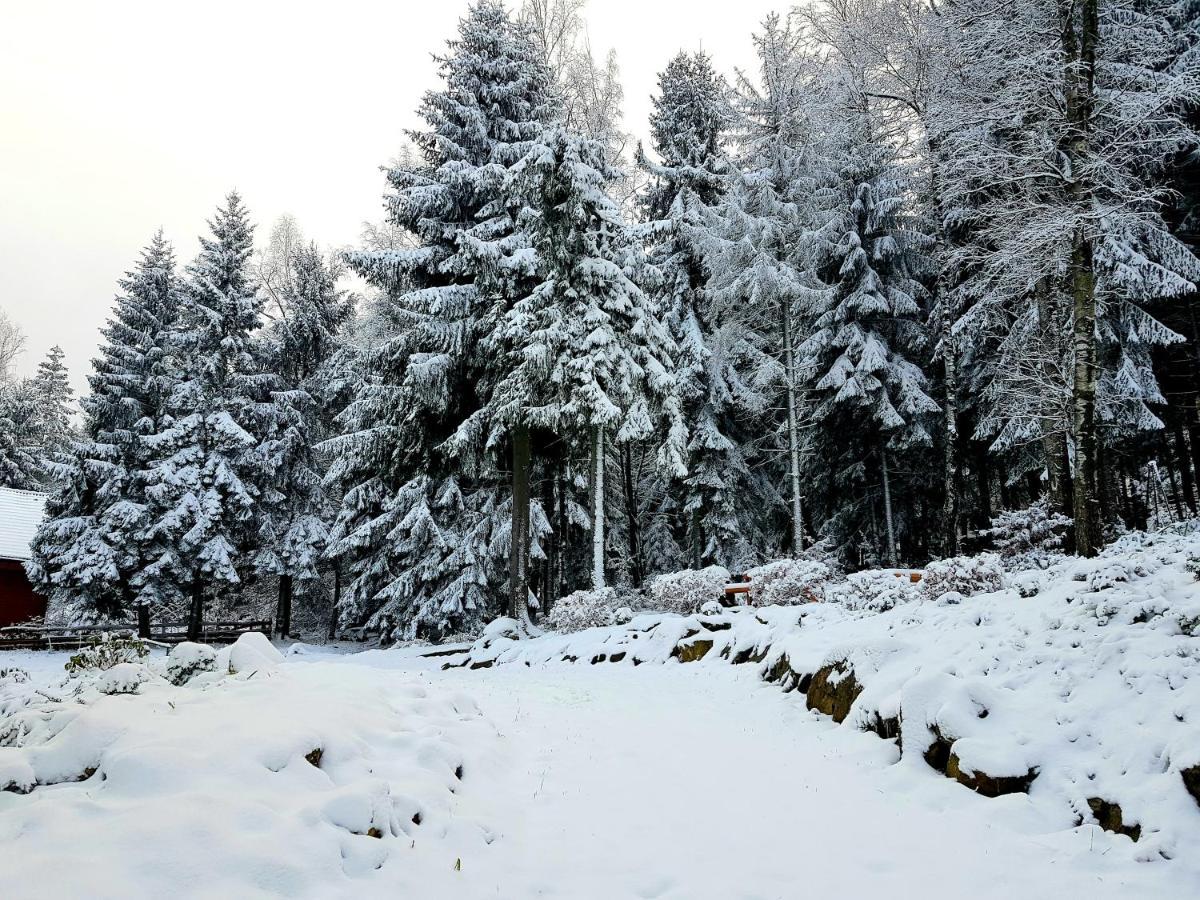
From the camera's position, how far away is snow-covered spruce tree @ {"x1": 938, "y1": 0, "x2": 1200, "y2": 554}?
8086mm

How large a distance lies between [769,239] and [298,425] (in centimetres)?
1639

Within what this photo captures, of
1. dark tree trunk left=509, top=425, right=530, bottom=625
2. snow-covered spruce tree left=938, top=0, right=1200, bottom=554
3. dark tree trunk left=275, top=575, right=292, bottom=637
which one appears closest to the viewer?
snow-covered spruce tree left=938, top=0, right=1200, bottom=554

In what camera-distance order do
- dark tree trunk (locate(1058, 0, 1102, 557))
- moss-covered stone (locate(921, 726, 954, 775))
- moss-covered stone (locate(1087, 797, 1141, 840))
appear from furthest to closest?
dark tree trunk (locate(1058, 0, 1102, 557))
moss-covered stone (locate(921, 726, 954, 775))
moss-covered stone (locate(1087, 797, 1141, 840))

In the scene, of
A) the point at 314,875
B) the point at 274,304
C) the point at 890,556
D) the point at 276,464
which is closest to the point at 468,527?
the point at 276,464

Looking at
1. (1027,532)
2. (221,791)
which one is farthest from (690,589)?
(221,791)

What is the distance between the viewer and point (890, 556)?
17.3 m

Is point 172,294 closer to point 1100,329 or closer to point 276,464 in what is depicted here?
point 276,464

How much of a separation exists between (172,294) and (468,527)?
14934 mm

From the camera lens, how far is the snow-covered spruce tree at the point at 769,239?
1673 cm

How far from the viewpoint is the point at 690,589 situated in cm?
1254

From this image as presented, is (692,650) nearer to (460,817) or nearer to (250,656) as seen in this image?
(250,656)

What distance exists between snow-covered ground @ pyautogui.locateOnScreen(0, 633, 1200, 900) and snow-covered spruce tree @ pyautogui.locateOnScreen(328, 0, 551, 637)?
405 inches

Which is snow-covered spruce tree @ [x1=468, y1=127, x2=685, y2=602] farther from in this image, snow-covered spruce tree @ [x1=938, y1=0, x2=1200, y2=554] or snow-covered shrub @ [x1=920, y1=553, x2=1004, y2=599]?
snow-covered shrub @ [x1=920, y1=553, x2=1004, y2=599]

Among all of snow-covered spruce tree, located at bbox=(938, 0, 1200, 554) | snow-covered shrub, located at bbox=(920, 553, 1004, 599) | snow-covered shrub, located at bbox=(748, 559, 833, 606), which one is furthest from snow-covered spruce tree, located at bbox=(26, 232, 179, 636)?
snow-covered spruce tree, located at bbox=(938, 0, 1200, 554)
